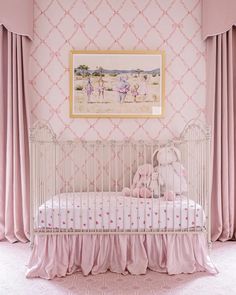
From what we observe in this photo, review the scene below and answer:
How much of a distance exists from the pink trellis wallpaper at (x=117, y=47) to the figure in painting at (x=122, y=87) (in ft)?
0.74

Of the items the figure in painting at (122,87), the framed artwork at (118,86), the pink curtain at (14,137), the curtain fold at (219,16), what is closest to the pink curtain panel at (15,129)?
the pink curtain at (14,137)

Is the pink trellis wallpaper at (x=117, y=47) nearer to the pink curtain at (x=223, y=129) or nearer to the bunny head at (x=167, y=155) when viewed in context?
the pink curtain at (x=223, y=129)

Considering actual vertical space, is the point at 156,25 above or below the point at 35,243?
above

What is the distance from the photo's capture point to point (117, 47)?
3557 millimetres

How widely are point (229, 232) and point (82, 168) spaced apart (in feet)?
4.99

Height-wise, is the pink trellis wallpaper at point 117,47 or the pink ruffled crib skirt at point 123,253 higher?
the pink trellis wallpaper at point 117,47

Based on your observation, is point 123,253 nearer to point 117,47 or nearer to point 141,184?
point 141,184

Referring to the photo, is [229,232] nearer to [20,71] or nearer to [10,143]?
[10,143]

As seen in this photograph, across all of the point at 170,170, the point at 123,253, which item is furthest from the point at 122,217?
the point at 170,170

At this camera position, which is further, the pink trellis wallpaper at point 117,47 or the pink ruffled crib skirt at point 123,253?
the pink trellis wallpaper at point 117,47

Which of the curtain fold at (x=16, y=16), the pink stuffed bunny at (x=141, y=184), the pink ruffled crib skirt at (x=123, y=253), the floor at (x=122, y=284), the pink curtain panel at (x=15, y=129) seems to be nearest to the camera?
the floor at (x=122, y=284)

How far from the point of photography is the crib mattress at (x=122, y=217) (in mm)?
2656

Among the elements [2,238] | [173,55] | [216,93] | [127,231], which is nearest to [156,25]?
[173,55]

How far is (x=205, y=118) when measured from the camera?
3.58 m
